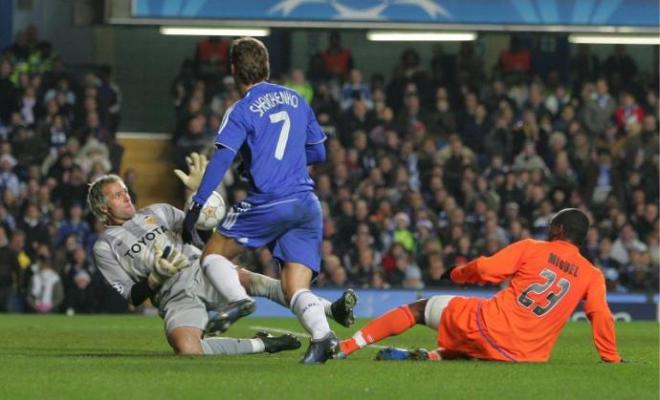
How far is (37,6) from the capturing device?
26859 millimetres

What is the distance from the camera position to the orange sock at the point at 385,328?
32.5 feet

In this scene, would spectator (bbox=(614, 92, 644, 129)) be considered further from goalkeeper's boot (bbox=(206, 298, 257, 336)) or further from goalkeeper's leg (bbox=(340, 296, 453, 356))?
goalkeeper's boot (bbox=(206, 298, 257, 336))

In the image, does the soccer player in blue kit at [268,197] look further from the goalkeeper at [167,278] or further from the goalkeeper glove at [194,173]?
the goalkeeper at [167,278]

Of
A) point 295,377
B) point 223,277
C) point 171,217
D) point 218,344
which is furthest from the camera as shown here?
point 171,217

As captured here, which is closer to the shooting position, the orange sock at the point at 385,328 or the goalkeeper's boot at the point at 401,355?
the orange sock at the point at 385,328

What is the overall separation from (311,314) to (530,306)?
1.39m

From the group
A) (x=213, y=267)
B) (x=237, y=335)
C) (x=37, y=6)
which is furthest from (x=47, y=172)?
(x=213, y=267)

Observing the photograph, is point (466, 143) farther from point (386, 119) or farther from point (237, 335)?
point (237, 335)

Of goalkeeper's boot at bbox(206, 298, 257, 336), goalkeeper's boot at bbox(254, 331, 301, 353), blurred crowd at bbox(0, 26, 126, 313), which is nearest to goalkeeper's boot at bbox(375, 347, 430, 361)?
goalkeeper's boot at bbox(254, 331, 301, 353)

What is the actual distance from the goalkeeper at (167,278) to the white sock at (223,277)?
793 millimetres

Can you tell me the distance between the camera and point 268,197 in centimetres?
960

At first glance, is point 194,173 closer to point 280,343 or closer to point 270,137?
point 270,137

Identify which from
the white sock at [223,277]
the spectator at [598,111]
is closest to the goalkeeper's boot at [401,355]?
the white sock at [223,277]

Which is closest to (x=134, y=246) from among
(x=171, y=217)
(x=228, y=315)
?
(x=171, y=217)
